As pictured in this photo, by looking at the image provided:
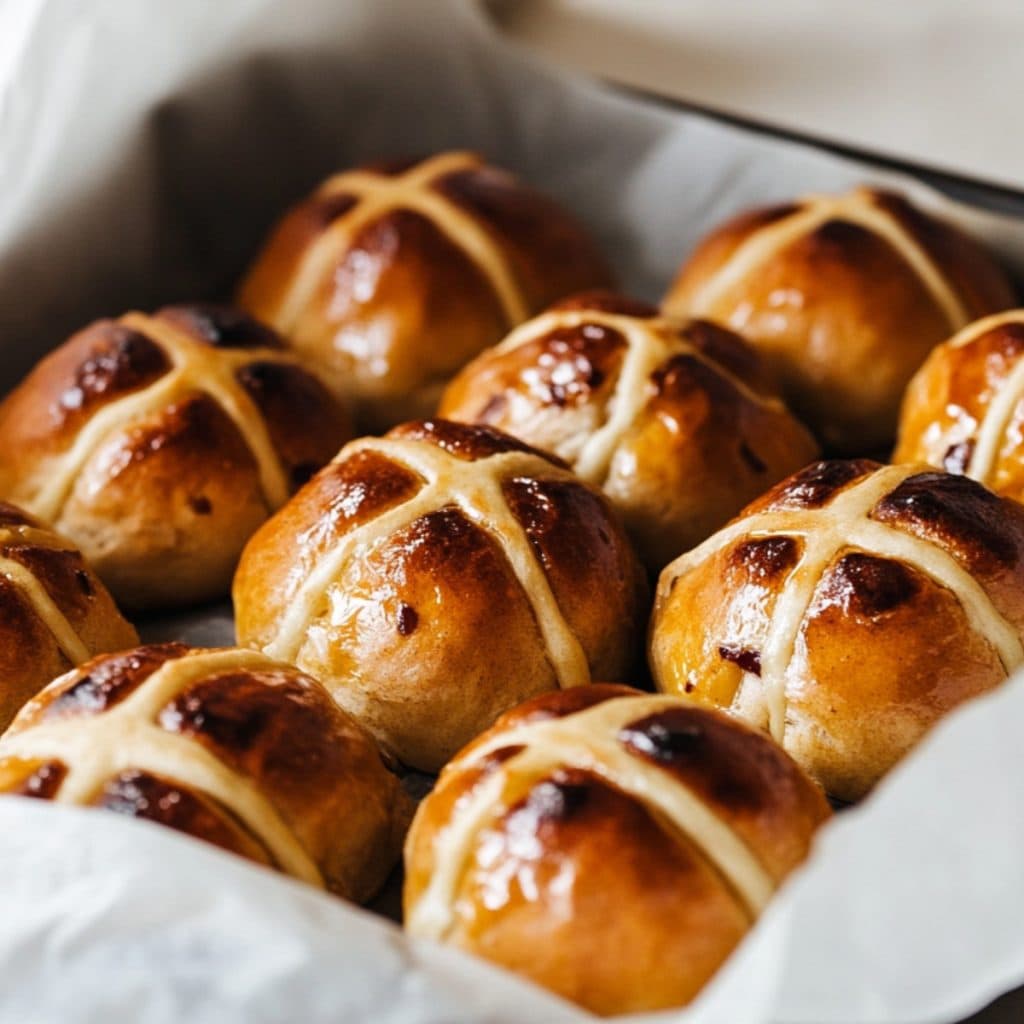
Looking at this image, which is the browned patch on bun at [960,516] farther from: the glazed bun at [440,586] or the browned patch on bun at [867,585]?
the glazed bun at [440,586]

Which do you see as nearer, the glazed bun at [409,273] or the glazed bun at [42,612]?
the glazed bun at [42,612]

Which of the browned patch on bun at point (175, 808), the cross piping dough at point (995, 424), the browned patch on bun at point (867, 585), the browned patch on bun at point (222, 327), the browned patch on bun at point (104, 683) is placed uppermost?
the browned patch on bun at point (222, 327)

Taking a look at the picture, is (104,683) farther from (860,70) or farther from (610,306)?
(860,70)

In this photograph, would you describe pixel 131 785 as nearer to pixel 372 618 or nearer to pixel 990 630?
pixel 372 618

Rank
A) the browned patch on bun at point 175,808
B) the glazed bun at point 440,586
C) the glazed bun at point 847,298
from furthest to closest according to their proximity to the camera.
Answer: the glazed bun at point 847,298
the glazed bun at point 440,586
the browned patch on bun at point 175,808

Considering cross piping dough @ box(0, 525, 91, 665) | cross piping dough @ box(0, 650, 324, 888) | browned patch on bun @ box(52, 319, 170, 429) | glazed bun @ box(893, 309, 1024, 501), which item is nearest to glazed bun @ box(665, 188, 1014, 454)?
glazed bun @ box(893, 309, 1024, 501)

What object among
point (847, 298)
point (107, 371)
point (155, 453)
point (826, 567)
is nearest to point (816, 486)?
point (826, 567)

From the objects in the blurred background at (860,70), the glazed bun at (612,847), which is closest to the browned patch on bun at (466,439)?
the glazed bun at (612,847)
